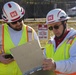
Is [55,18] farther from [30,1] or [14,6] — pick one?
[30,1]

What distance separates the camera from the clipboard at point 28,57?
3.69 metres

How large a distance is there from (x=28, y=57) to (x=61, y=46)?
0.50 meters

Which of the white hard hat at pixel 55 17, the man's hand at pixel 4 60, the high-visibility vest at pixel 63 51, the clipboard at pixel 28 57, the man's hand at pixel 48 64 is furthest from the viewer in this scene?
the man's hand at pixel 4 60

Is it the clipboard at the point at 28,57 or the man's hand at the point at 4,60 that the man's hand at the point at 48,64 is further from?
the man's hand at the point at 4,60

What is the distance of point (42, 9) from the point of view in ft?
123

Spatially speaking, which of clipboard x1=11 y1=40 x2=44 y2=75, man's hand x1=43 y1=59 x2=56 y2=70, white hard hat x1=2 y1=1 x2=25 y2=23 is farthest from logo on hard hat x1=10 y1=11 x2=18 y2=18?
man's hand x1=43 y1=59 x2=56 y2=70

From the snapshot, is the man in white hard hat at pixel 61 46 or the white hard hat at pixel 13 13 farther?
the white hard hat at pixel 13 13

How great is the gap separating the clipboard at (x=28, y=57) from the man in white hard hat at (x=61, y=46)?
165 millimetres

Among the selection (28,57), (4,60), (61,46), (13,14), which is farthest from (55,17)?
(4,60)

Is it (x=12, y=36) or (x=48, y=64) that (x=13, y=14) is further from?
(x=48, y=64)

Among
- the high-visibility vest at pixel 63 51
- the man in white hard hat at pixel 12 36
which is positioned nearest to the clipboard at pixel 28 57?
the high-visibility vest at pixel 63 51

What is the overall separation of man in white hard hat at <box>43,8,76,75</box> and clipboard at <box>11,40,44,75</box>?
6.5 inches

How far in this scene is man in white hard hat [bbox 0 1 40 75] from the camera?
493 cm

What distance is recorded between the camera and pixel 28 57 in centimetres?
372
